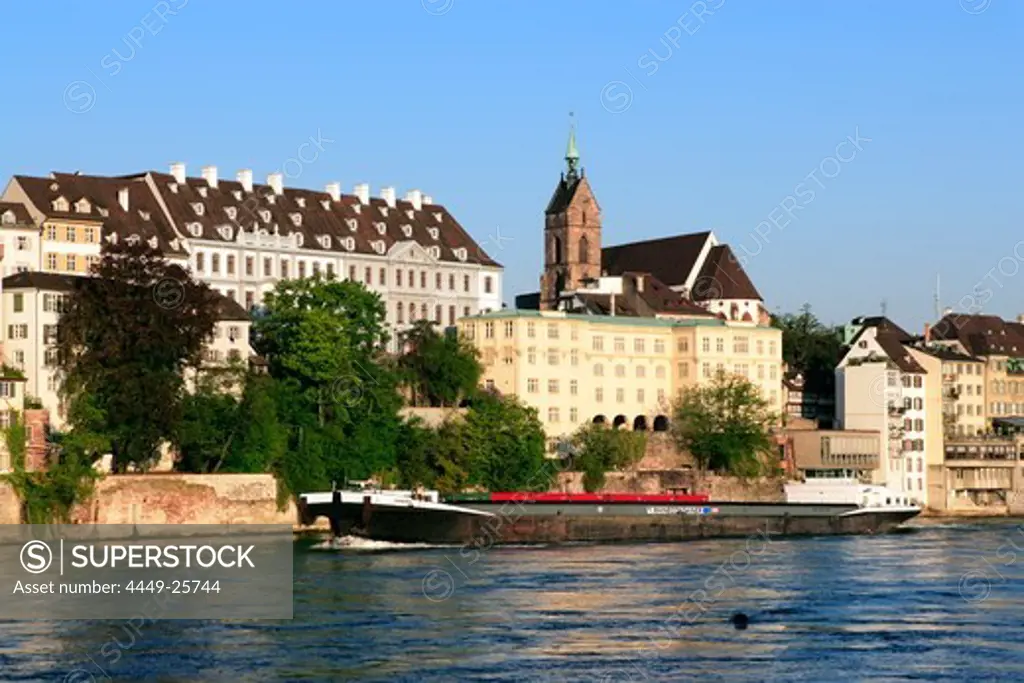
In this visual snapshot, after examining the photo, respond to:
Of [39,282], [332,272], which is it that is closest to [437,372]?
[332,272]

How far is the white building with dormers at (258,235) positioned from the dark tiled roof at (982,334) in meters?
45.0

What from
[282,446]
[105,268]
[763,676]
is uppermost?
[105,268]

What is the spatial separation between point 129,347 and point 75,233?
14.8 meters

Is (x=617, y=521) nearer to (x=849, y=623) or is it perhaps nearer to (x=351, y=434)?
(x=351, y=434)

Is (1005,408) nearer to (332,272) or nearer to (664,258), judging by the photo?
(664,258)

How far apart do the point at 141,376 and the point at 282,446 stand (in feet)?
31.1

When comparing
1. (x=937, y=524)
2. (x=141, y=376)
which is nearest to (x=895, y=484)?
(x=937, y=524)

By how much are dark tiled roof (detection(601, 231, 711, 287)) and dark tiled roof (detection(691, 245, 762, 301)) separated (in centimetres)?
116

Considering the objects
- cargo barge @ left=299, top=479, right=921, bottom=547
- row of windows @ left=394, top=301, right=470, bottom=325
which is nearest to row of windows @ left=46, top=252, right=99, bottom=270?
cargo barge @ left=299, top=479, right=921, bottom=547

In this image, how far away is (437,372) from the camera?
126 m

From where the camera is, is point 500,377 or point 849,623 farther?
point 500,377

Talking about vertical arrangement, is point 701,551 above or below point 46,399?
below

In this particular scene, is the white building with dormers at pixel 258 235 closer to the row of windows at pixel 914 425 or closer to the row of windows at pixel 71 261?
the row of windows at pixel 71 261

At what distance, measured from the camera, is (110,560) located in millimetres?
85438
